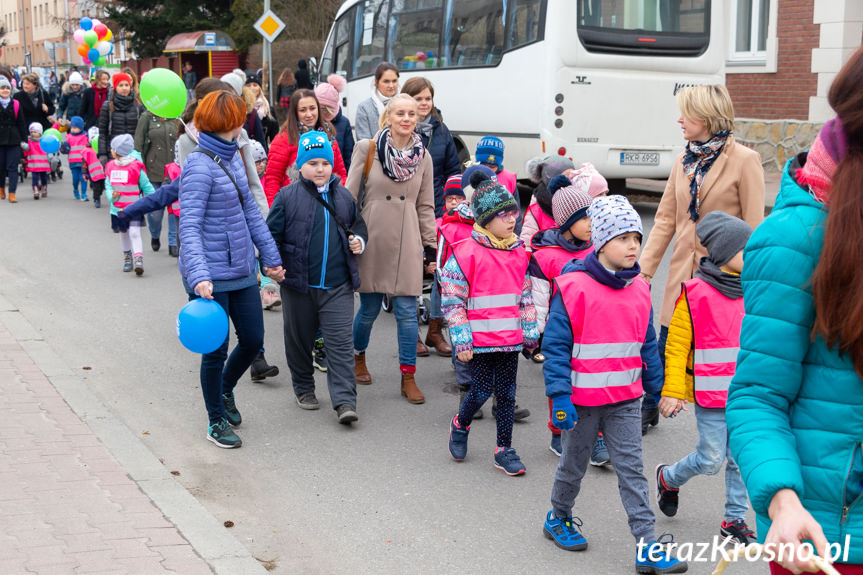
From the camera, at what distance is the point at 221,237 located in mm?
5492

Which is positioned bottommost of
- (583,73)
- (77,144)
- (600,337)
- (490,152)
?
(600,337)

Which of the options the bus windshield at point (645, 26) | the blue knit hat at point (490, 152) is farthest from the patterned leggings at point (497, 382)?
the bus windshield at point (645, 26)

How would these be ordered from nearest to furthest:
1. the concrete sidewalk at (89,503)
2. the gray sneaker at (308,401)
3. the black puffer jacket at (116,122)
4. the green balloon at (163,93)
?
1. the concrete sidewalk at (89,503)
2. the gray sneaker at (308,401)
3. the green balloon at (163,93)
4. the black puffer jacket at (116,122)

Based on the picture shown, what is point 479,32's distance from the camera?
46.9ft

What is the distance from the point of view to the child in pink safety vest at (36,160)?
1712cm

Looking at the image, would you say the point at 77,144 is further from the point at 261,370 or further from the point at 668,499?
the point at 668,499

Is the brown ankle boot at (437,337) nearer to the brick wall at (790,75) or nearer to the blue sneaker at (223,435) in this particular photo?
the blue sneaker at (223,435)

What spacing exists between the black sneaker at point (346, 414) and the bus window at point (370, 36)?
11.1 meters

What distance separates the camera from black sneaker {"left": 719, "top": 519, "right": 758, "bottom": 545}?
14.1 feet

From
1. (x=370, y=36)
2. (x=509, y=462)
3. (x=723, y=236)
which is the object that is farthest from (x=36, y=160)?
(x=723, y=236)

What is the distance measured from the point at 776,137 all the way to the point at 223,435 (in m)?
14.9

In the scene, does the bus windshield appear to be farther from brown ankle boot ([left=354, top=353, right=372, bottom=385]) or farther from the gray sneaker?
the gray sneaker

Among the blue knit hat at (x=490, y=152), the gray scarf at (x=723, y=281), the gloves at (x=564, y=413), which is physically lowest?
the gloves at (x=564, y=413)

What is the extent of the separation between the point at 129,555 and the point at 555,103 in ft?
32.5
